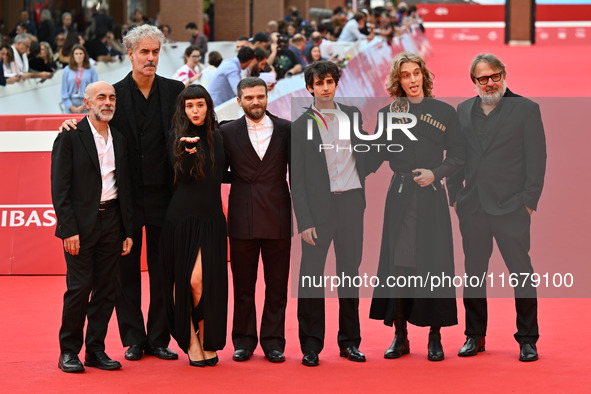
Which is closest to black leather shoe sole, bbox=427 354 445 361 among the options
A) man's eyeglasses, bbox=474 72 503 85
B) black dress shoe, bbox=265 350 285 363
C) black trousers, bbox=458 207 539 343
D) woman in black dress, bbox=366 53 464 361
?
woman in black dress, bbox=366 53 464 361

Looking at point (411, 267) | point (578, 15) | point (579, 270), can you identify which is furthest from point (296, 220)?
point (578, 15)

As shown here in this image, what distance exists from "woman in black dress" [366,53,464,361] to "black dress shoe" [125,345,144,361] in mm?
1557

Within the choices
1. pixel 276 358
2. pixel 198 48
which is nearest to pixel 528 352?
pixel 276 358

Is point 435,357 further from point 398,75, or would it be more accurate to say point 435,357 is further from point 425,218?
point 398,75

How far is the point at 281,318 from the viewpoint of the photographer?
6.27 meters

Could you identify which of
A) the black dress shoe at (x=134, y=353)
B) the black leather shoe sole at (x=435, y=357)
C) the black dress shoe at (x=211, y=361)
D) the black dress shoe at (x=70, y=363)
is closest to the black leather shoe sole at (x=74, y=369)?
the black dress shoe at (x=70, y=363)

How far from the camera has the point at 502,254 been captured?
245 inches

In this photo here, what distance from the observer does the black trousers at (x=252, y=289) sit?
625cm

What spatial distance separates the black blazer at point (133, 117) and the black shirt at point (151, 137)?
0.02 meters

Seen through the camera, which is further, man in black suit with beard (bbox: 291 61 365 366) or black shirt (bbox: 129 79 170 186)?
black shirt (bbox: 129 79 170 186)

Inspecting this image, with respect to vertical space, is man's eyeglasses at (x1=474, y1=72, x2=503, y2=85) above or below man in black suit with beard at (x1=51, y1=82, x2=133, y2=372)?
above

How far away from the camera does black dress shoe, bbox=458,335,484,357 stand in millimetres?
6211

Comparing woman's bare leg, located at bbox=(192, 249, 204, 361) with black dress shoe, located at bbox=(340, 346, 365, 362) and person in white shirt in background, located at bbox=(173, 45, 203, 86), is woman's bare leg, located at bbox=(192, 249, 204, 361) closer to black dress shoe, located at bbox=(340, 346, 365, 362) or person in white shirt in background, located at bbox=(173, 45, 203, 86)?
black dress shoe, located at bbox=(340, 346, 365, 362)

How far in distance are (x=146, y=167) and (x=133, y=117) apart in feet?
1.10
